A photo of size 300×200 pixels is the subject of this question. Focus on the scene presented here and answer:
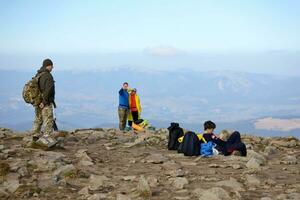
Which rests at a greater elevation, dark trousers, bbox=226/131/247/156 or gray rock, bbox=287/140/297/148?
dark trousers, bbox=226/131/247/156

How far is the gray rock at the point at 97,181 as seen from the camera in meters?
10.5

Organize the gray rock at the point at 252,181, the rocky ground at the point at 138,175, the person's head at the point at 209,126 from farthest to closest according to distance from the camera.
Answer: the person's head at the point at 209,126
the gray rock at the point at 252,181
the rocky ground at the point at 138,175

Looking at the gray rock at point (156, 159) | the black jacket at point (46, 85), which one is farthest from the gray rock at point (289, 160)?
the black jacket at point (46, 85)

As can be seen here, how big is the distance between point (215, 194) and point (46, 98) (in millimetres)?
9788

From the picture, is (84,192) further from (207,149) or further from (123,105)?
(123,105)

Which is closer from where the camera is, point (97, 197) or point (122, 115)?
point (97, 197)

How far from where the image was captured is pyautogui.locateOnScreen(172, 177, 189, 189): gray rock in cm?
1064

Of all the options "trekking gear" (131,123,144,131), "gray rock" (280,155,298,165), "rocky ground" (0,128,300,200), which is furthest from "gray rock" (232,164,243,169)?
"trekking gear" (131,123,144,131)

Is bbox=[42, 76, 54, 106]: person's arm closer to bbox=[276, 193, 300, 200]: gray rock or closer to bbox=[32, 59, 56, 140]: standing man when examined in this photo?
bbox=[32, 59, 56, 140]: standing man

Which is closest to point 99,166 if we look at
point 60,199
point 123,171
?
point 123,171

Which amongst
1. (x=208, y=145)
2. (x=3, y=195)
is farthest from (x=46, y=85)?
(x=3, y=195)

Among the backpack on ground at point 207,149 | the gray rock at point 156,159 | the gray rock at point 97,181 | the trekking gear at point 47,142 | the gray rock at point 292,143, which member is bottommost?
the gray rock at point 97,181

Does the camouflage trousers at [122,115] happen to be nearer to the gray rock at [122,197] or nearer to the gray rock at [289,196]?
the gray rock at [122,197]

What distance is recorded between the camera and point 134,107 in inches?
990
